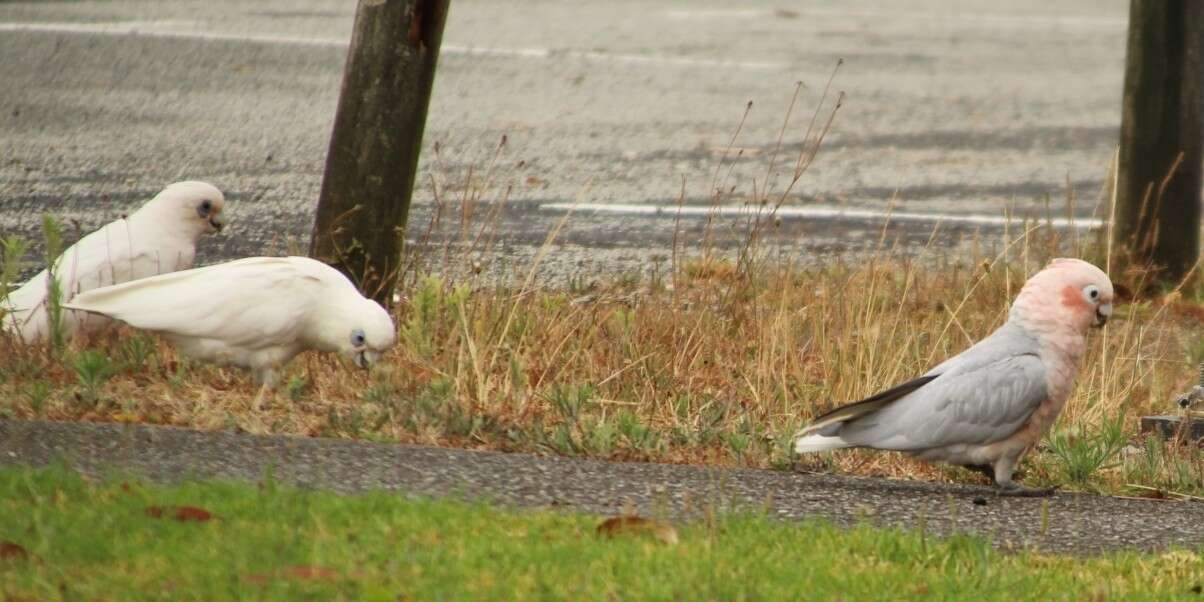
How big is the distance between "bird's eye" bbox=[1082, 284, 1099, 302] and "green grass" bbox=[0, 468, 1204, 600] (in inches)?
37.5

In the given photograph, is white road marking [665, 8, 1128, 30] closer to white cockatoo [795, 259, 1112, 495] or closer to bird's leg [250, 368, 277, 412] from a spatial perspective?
bird's leg [250, 368, 277, 412]

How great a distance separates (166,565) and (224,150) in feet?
21.9

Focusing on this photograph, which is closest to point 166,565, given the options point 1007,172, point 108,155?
point 108,155

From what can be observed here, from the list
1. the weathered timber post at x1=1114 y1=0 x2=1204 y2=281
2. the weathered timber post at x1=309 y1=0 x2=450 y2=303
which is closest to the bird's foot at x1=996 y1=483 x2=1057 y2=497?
the weathered timber post at x1=309 y1=0 x2=450 y2=303

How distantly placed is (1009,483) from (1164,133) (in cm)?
300

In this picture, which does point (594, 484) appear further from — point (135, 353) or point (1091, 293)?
point (135, 353)

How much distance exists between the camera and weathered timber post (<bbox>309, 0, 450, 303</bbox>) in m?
6.14

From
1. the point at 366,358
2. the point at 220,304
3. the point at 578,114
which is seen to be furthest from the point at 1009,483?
the point at 578,114

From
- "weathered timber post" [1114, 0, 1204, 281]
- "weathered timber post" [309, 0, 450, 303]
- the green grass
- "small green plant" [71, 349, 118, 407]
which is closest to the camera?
the green grass

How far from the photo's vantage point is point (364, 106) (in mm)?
6184

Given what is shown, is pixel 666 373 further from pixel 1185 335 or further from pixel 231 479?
pixel 1185 335

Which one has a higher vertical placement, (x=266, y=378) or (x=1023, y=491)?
(x=1023, y=491)

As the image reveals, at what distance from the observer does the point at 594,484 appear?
462 centimetres

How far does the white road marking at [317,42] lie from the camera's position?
13.3m
